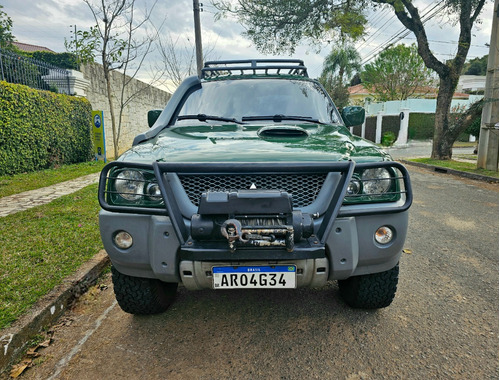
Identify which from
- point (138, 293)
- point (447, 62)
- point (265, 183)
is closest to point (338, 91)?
point (447, 62)

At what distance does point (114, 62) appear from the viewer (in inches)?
404

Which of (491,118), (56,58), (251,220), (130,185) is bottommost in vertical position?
(251,220)

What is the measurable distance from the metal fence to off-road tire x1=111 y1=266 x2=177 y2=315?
7.72 meters

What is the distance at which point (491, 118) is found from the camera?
9719 millimetres

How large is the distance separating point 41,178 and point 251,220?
300 inches

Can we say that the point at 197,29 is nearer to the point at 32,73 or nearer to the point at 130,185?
the point at 32,73

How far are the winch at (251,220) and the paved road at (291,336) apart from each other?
28.7 inches

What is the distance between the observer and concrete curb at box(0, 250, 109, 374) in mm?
2031

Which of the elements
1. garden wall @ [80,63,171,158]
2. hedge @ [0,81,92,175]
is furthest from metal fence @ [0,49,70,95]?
garden wall @ [80,63,171,158]

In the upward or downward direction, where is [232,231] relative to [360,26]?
downward

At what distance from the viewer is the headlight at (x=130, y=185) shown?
2.06 m

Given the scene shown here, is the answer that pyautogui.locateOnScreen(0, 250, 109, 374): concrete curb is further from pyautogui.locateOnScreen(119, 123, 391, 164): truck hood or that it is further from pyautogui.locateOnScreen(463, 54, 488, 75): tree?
pyautogui.locateOnScreen(463, 54, 488, 75): tree

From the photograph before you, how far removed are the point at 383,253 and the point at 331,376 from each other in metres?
0.73

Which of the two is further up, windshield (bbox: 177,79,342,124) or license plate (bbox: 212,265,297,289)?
windshield (bbox: 177,79,342,124)
